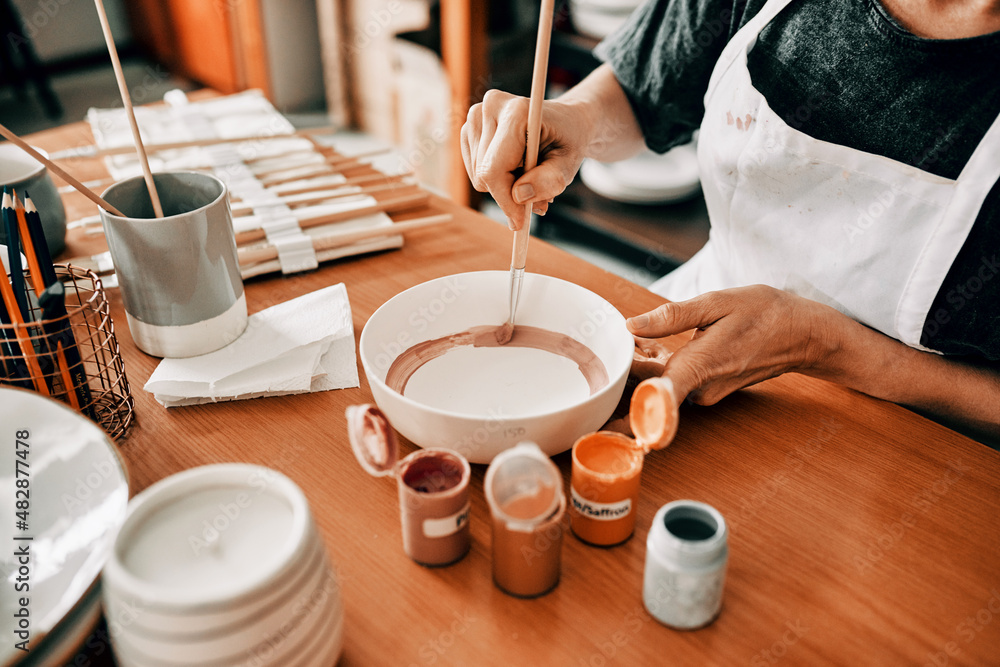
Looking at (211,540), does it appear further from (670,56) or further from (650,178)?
(650,178)

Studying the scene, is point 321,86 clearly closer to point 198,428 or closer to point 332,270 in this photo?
point 332,270

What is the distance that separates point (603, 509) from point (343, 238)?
649 millimetres

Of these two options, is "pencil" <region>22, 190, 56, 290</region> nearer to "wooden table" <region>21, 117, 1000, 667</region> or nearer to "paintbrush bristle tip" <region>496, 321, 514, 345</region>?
"wooden table" <region>21, 117, 1000, 667</region>

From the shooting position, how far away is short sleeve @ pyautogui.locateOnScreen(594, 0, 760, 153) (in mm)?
1155

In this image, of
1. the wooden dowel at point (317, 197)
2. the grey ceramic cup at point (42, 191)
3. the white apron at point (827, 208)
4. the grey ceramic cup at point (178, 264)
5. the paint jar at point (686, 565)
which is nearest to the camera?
the paint jar at point (686, 565)

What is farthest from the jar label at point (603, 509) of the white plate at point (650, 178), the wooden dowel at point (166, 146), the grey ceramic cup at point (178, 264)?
the white plate at point (650, 178)

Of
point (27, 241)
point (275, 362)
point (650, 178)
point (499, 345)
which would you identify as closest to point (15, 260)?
point (27, 241)

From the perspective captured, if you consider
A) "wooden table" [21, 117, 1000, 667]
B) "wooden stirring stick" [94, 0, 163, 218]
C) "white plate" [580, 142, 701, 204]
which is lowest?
"white plate" [580, 142, 701, 204]

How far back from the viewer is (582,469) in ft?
2.06

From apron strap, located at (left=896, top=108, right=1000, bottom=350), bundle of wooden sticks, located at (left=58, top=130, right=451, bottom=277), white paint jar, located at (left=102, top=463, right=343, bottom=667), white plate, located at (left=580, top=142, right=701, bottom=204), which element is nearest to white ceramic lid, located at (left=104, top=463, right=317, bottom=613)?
white paint jar, located at (left=102, top=463, right=343, bottom=667)

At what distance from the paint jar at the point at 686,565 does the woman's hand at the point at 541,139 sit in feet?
1.42

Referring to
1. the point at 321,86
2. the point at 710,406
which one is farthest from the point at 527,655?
the point at 321,86

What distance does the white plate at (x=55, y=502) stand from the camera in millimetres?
570

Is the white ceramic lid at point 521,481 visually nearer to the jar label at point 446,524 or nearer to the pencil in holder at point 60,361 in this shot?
the jar label at point 446,524
